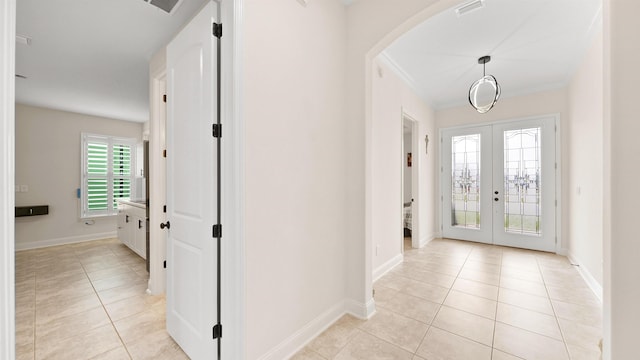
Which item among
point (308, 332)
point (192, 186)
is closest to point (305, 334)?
point (308, 332)

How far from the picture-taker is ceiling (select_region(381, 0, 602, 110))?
2408mm

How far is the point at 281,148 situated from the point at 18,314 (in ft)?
10.2

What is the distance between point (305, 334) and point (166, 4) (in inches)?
119

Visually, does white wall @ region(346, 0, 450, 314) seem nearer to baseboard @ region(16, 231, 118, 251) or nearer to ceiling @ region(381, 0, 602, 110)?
ceiling @ region(381, 0, 602, 110)

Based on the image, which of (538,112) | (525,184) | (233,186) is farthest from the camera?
(525,184)

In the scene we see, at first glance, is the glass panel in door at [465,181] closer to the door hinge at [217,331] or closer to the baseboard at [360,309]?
the baseboard at [360,309]

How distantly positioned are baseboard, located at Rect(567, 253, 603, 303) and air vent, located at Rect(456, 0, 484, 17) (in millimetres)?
3200

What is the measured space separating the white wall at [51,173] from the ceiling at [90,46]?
0.56 m

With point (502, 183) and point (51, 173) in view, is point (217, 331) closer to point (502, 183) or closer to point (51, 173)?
point (502, 183)

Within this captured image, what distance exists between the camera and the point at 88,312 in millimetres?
2420

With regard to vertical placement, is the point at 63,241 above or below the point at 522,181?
below

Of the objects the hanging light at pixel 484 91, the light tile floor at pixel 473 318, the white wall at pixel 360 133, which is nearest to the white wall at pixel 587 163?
the light tile floor at pixel 473 318
